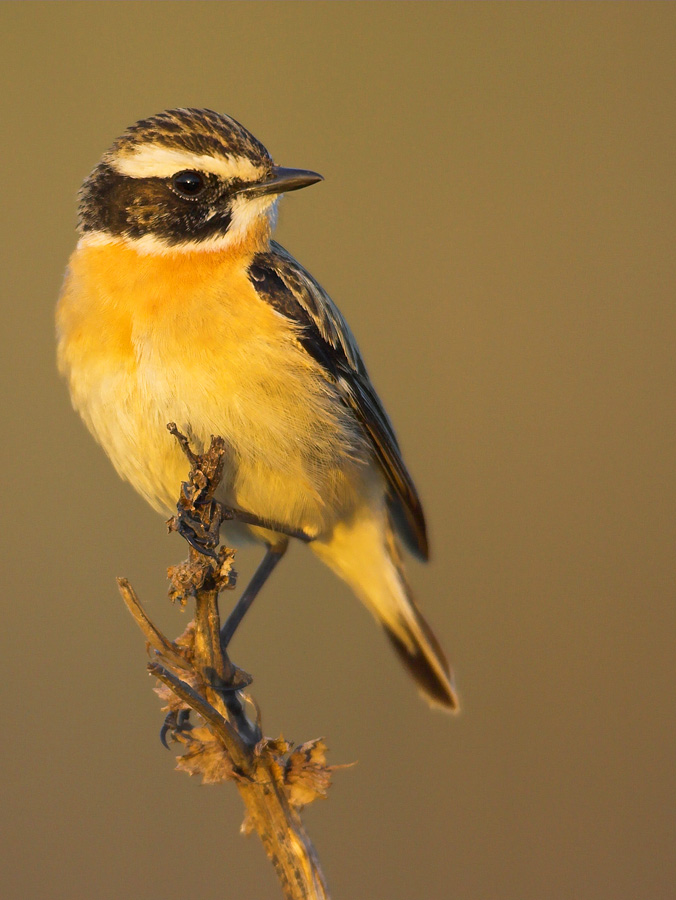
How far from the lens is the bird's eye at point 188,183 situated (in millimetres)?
Result: 3857

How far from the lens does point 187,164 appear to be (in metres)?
3.84

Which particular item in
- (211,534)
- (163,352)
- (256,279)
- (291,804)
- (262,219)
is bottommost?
(291,804)

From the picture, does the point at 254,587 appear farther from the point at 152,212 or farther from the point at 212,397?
the point at 152,212

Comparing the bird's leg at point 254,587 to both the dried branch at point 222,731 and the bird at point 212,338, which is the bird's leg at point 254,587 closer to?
the bird at point 212,338

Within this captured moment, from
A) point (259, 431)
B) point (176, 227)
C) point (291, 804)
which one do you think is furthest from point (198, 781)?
point (176, 227)

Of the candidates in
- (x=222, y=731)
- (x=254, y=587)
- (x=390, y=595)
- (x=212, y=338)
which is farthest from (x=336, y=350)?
(x=222, y=731)

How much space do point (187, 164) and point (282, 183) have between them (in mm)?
389

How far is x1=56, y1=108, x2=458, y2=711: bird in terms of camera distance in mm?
3607

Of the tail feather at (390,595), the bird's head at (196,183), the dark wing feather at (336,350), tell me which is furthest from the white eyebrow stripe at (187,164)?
the tail feather at (390,595)

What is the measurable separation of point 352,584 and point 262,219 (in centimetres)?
193

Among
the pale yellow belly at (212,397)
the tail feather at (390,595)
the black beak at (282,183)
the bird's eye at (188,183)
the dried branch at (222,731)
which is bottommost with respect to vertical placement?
the dried branch at (222,731)

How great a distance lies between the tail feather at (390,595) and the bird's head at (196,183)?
5.03 feet

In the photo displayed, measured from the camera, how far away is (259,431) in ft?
12.1

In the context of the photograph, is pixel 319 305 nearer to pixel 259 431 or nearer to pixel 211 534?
pixel 259 431
